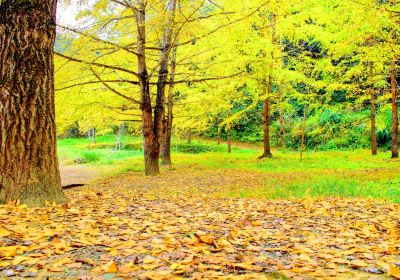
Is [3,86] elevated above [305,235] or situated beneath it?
elevated above

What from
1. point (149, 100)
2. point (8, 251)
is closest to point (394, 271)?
point (8, 251)

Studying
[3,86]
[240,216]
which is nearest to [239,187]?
[240,216]

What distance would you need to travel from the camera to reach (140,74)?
10.3 m

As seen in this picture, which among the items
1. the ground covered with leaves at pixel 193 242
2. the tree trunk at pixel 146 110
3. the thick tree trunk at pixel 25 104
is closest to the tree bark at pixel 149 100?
the tree trunk at pixel 146 110

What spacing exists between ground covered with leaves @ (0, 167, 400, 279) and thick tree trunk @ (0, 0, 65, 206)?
375mm

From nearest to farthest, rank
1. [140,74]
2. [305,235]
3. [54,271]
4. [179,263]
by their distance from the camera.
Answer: [54,271] < [179,263] < [305,235] < [140,74]

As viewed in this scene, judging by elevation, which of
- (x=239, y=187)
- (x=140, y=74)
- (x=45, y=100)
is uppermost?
(x=140, y=74)

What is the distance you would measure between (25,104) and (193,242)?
8.19ft

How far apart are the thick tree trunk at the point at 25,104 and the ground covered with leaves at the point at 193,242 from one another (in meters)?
0.37

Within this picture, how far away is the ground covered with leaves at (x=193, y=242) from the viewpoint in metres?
2.37

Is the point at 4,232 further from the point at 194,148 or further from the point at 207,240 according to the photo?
the point at 194,148

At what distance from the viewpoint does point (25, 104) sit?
13.5 ft

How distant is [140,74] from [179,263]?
8.42m

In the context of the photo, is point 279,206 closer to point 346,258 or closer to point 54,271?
point 346,258
